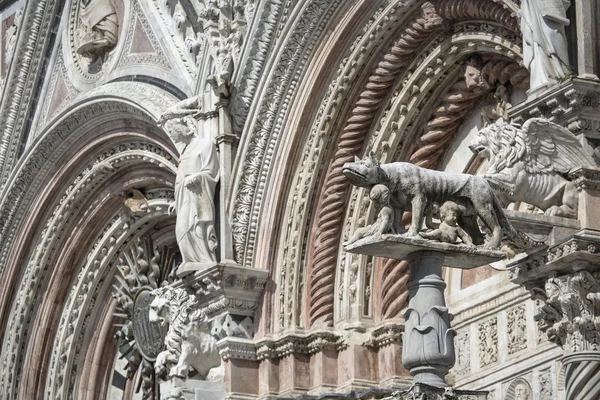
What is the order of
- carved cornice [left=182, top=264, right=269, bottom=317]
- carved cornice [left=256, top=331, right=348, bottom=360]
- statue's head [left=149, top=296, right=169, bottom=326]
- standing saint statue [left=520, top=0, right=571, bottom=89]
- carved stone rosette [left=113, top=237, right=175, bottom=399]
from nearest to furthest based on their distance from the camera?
1. standing saint statue [left=520, top=0, right=571, bottom=89]
2. carved cornice [left=256, top=331, right=348, bottom=360]
3. carved cornice [left=182, top=264, right=269, bottom=317]
4. statue's head [left=149, top=296, right=169, bottom=326]
5. carved stone rosette [left=113, top=237, right=175, bottom=399]

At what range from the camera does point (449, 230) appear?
9.63 metres

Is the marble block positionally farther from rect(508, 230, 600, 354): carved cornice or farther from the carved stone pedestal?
rect(508, 230, 600, 354): carved cornice

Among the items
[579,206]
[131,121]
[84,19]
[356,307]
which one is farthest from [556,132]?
[84,19]

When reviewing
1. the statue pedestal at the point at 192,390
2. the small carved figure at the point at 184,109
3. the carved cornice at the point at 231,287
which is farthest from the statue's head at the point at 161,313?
the small carved figure at the point at 184,109

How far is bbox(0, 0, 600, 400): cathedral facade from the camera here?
1105 centimetres

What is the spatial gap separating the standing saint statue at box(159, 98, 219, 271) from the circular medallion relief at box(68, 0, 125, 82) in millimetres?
2919

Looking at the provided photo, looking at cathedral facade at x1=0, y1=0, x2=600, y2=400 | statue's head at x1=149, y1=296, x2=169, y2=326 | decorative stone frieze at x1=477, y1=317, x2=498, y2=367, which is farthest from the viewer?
statue's head at x1=149, y1=296, x2=169, y2=326

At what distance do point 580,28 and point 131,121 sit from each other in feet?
21.0

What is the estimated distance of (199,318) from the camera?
14.4 meters

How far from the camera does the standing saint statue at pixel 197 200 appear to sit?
1448cm

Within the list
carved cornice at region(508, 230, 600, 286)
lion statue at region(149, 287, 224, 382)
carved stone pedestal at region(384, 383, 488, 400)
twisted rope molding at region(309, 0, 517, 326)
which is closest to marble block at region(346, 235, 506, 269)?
carved stone pedestal at region(384, 383, 488, 400)

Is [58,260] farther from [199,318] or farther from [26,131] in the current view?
[199,318]

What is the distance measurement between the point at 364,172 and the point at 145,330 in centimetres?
772

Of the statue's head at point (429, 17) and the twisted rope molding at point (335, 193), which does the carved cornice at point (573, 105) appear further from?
the twisted rope molding at point (335, 193)
